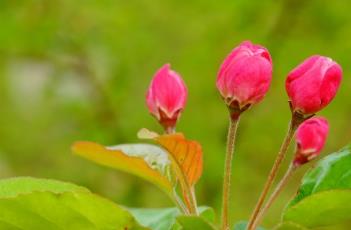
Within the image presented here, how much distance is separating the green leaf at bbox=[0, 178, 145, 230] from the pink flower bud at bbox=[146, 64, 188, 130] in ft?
0.84

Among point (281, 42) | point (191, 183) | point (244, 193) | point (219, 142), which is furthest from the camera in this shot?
point (244, 193)

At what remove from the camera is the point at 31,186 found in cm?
112

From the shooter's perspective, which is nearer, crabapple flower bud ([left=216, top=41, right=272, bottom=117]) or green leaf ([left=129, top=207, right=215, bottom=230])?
crabapple flower bud ([left=216, top=41, right=272, bottom=117])

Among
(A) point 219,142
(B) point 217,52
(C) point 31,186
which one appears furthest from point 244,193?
(C) point 31,186

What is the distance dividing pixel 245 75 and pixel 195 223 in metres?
0.25

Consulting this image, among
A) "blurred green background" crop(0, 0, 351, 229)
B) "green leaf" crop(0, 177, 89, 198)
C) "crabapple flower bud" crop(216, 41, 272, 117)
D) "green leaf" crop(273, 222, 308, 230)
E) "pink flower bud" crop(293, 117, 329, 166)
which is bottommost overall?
"green leaf" crop(273, 222, 308, 230)

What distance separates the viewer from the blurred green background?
2666 millimetres

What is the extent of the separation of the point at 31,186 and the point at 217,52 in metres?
1.71

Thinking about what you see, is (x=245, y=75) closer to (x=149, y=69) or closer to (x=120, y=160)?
(x=120, y=160)

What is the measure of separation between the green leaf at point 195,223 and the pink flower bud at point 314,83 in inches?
10.7

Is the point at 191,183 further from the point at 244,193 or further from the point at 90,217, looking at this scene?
the point at 244,193

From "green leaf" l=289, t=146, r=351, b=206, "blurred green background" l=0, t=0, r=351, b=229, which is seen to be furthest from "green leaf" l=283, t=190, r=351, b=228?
"blurred green background" l=0, t=0, r=351, b=229

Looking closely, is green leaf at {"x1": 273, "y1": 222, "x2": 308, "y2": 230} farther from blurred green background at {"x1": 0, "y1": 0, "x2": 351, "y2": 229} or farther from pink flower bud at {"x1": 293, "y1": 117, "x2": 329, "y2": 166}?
blurred green background at {"x1": 0, "y1": 0, "x2": 351, "y2": 229}

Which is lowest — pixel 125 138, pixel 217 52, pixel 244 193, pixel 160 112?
pixel 160 112
